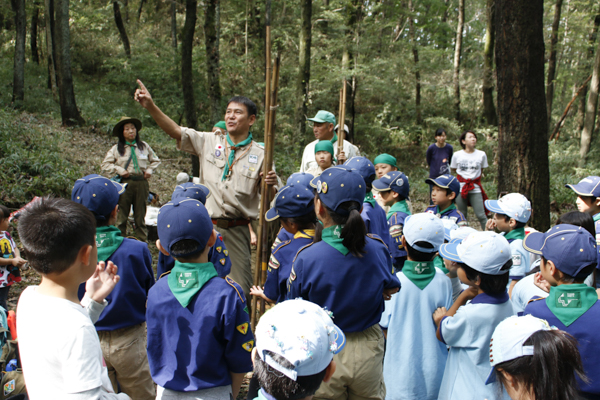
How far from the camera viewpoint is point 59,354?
1.49 metres

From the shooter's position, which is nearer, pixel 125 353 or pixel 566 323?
pixel 566 323

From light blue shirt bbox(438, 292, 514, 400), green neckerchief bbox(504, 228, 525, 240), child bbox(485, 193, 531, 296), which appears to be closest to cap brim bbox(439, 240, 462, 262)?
light blue shirt bbox(438, 292, 514, 400)

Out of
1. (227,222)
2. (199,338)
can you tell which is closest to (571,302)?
(199,338)

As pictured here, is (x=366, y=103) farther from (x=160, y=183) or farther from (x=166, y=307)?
(x=166, y=307)

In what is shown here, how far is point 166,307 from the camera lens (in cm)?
203

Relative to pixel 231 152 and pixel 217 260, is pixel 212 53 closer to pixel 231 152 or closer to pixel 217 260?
pixel 231 152

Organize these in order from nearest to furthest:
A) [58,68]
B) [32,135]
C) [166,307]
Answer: [166,307]
[32,135]
[58,68]

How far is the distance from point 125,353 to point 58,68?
1199 centimetres

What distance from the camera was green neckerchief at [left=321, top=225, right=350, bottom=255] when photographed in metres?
2.34

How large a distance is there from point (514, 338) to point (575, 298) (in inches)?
32.5

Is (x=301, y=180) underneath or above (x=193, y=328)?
above

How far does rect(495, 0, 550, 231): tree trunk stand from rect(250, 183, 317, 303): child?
3750mm

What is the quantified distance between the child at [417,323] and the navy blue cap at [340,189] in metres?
0.65

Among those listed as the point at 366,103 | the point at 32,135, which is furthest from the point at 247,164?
the point at 366,103
